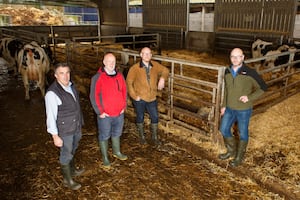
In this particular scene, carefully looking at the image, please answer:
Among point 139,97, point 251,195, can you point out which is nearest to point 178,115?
point 139,97

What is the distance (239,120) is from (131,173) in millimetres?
1579

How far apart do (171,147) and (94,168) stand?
4.21 feet

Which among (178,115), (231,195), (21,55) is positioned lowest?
(231,195)

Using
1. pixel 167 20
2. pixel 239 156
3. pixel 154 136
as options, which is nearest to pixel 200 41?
pixel 167 20

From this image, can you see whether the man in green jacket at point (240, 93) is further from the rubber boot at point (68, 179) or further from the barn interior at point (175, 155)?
the rubber boot at point (68, 179)

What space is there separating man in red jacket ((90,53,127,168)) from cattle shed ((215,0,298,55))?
28.3 feet

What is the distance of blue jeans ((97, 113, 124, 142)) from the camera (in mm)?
3591

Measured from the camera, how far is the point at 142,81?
396cm

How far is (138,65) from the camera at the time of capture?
394 cm

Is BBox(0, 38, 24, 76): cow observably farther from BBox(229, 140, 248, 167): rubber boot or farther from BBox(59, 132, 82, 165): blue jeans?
BBox(229, 140, 248, 167): rubber boot

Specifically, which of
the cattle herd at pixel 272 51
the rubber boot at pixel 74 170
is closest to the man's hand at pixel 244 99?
the rubber boot at pixel 74 170

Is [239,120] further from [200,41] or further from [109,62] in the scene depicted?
[200,41]

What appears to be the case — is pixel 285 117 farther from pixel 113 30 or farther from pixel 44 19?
pixel 44 19

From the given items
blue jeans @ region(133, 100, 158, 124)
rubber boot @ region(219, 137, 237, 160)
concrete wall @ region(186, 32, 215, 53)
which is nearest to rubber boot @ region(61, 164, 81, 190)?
blue jeans @ region(133, 100, 158, 124)
